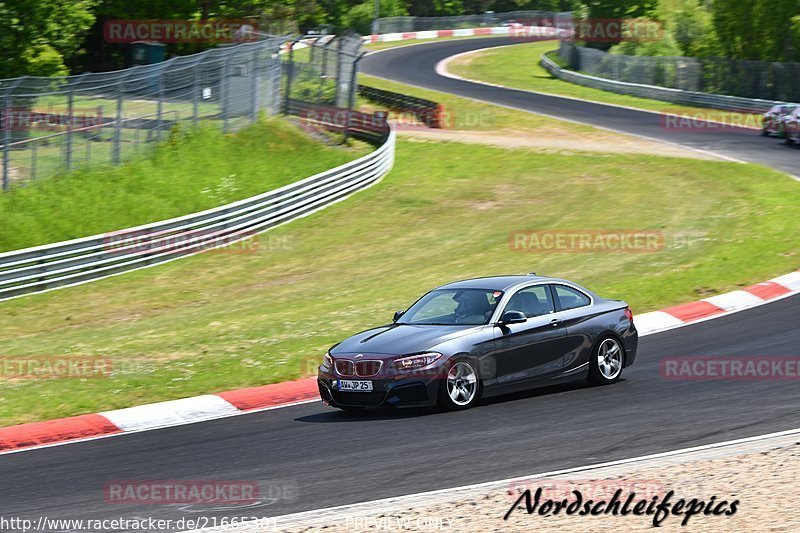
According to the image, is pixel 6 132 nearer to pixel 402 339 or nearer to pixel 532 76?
pixel 402 339

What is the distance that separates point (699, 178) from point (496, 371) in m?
19.8

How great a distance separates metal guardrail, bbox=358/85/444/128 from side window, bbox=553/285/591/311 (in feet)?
97.7

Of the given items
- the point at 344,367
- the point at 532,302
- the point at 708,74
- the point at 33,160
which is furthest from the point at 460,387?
the point at 708,74

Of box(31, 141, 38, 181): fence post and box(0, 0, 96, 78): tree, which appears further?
box(0, 0, 96, 78): tree

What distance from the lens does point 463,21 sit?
97188 millimetres

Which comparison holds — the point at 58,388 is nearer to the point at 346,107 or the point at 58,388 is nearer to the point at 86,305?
the point at 86,305

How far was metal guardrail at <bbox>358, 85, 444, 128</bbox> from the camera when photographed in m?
42.4

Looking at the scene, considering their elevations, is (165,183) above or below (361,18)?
above

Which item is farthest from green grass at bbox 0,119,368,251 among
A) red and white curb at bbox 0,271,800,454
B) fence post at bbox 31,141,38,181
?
red and white curb at bbox 0,271,800,454

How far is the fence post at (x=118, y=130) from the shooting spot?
26269 millimetres

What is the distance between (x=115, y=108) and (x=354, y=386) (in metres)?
17.3

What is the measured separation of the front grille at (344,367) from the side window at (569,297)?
2.66 metres

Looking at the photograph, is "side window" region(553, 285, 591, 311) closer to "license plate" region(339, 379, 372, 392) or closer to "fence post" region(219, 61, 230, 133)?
"license plate" region(339, 379, 372, 392)

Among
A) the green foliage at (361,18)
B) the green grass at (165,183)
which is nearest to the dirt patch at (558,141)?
the green grass at (165,183)
